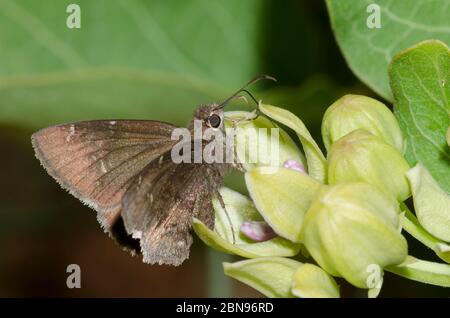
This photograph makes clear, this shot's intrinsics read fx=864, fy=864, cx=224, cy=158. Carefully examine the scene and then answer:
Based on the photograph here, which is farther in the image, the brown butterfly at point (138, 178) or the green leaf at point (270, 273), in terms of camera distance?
the brown butterfly at point (138, 178)

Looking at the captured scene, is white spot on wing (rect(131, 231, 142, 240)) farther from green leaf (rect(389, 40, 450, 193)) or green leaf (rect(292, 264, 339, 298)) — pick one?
green leaf (rect(389, 40, 450, 193))

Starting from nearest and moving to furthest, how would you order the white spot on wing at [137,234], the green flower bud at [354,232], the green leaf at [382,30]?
1. the green flower bud at [354,232]
2. the white spot on wing at [137,234]
3. the green leaf at [382,30]

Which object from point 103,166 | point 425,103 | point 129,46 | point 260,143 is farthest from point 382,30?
point 129,46

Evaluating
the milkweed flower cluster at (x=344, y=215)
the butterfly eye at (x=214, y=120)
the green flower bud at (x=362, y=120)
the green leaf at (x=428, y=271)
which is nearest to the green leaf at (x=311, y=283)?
the milkweed flower cluster at (x=344, y=215)

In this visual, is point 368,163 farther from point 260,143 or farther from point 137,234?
point 137,234

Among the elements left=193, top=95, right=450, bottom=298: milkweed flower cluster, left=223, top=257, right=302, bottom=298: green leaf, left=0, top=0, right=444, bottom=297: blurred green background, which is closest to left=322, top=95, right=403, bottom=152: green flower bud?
left=193, top=95, right=450, bottom=298: milkweed flower cluster

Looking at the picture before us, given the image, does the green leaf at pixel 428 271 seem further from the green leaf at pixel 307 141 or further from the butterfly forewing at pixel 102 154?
the butterfly forewing at pixel 102 154

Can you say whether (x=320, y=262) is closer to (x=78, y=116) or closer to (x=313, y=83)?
(x=313, y=83)
